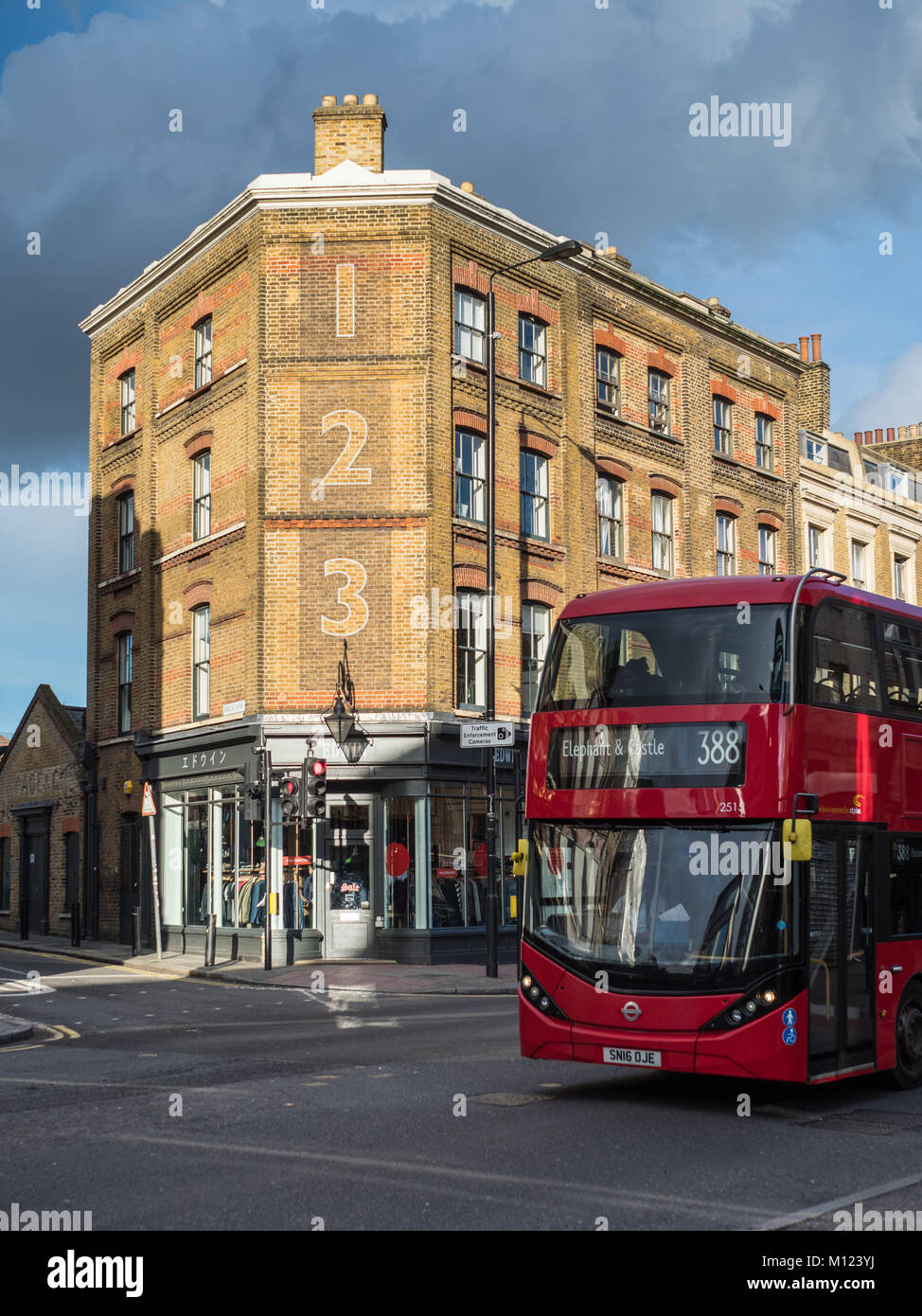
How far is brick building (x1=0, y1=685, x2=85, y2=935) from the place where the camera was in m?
32.1

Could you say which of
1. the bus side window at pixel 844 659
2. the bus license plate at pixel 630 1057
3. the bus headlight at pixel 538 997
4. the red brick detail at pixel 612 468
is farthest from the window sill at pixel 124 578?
the bus license plate at pixel 630 1057

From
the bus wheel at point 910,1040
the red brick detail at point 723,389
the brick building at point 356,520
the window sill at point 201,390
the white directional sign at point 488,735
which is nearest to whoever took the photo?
the bus wheel at point 910,1040

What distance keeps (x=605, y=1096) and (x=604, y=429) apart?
66.7 feet

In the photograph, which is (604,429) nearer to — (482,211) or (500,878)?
(482,211)

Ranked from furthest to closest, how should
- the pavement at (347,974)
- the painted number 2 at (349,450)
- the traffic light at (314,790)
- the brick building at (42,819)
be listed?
the brick building at (42,819)
the painted number 2 at (349,450)
the traffic light at (314,790)
the pavement at (347,974)

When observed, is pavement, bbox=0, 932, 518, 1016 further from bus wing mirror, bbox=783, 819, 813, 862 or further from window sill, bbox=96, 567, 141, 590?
bus wing mirror, bbox=783, 819, 813, 862

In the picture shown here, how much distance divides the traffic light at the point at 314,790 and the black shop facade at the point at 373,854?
79.1 inches

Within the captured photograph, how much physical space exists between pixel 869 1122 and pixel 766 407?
2677 cm

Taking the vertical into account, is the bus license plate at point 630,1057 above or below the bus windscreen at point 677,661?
below

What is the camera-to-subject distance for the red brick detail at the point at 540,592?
1043 inches

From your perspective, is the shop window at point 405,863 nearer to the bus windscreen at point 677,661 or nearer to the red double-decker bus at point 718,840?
the red double-decker bus at point 718,840

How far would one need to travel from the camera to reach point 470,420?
2569 cm
